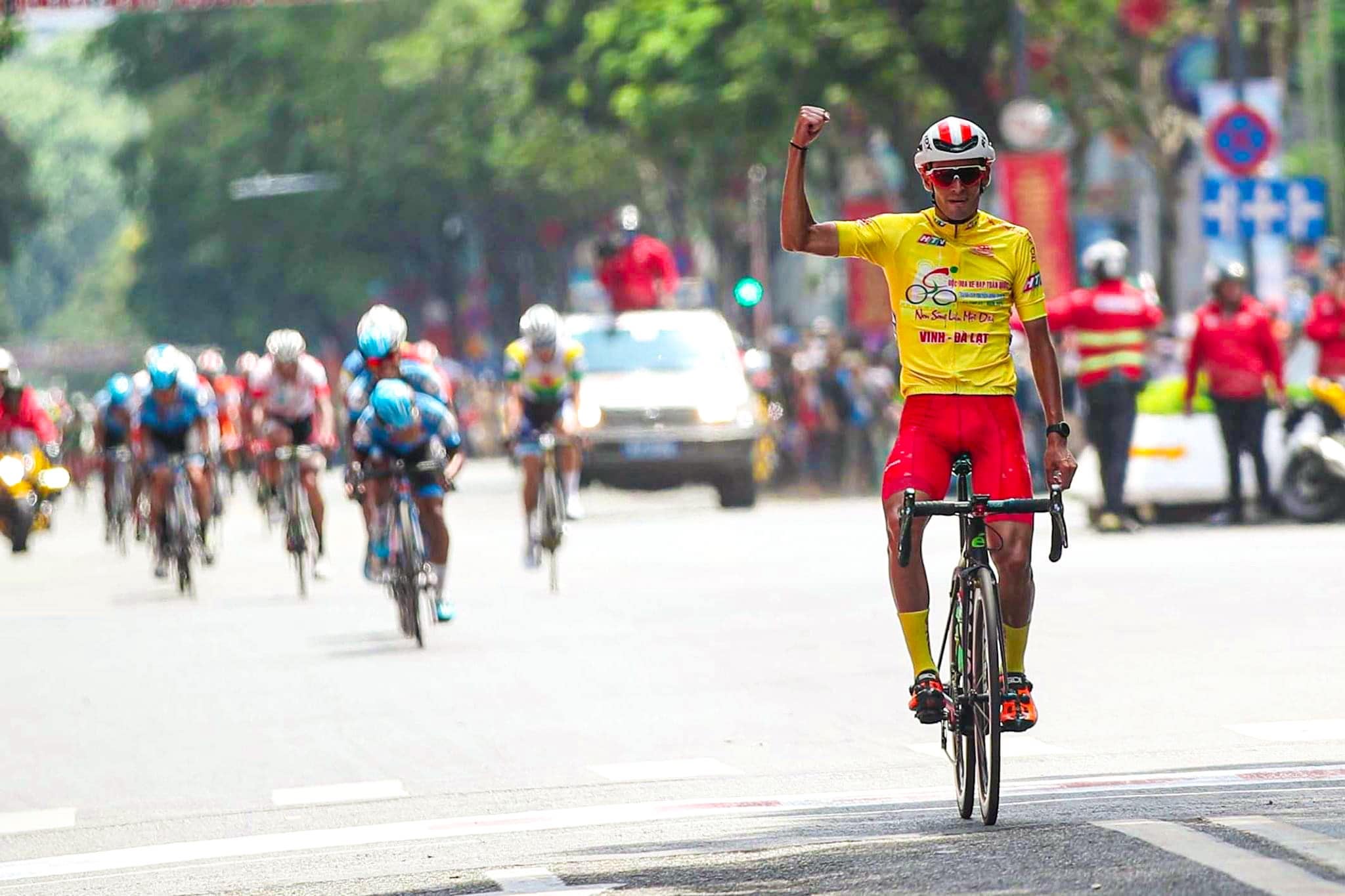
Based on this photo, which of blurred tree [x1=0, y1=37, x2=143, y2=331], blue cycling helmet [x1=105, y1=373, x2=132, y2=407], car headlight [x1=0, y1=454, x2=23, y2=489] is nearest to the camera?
blue cycling helmet [x1=105, y1=373, x2=132, y2=407]

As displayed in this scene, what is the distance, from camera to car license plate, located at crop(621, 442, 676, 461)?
2948cm

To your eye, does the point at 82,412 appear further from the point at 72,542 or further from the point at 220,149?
the point at 72,542

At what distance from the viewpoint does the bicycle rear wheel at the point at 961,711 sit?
870 centimetres

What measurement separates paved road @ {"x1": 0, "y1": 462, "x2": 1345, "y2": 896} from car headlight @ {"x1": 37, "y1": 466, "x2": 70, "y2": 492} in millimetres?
8663

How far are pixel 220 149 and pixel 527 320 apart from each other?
172ft

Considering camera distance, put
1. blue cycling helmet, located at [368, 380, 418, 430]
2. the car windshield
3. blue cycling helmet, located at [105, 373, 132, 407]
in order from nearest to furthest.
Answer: blue cycling helmet, located at [368, 380, 418, 430]
blue cycling helmet, located at [105, 373, 132, 407]
the car windshield

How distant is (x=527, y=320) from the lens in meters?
20.9

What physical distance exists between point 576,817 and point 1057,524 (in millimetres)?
1828

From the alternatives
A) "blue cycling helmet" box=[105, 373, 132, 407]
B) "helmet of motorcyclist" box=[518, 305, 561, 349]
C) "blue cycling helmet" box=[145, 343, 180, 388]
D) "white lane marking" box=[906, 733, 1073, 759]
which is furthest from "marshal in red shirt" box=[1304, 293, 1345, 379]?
"white lane marking" box=[906, 733, 1073, 759]

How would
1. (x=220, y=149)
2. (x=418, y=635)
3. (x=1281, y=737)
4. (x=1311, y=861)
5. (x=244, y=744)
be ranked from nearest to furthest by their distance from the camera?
(x=1311, y=861), (x=1281, y=737), (x=244, y=744), (x=418, y=635), (x=220, y=149)

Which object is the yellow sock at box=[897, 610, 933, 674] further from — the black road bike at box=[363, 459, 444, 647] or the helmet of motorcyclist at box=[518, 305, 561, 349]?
the helmet of motorcyclist at box=[518, 305, 561, 349]

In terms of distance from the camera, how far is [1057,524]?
8.81 metres

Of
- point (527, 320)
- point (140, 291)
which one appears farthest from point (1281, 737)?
point (140, 291)

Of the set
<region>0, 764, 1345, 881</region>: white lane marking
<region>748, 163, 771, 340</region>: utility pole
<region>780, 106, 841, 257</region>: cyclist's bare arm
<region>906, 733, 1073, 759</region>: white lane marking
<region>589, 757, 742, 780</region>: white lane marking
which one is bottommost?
<region>906, 733, 1073, 759</region>: white lane marking
